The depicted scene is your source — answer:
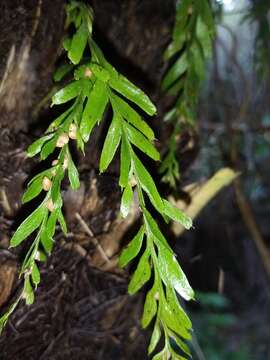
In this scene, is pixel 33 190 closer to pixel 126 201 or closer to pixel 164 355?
pixel 126 201

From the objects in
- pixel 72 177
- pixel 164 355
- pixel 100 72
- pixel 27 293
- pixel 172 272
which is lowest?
pixel 164 355

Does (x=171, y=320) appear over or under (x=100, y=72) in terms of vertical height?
under

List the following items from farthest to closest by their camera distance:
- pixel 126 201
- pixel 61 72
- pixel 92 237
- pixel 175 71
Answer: pixel 175 71 < pixel 92 237 < pixel 61 72 < pixel 126 201

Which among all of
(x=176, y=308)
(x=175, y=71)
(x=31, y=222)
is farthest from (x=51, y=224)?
(x=175, y=71)

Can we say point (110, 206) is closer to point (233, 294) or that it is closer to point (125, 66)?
point (125, 66)

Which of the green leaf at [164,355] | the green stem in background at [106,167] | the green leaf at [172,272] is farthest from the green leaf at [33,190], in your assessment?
the green leaf at [164,355]

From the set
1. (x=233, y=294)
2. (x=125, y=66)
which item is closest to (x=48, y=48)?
(x=125, y=66)

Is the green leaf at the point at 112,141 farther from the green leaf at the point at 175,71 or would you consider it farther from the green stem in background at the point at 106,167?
the green leaf at the point at 175,71

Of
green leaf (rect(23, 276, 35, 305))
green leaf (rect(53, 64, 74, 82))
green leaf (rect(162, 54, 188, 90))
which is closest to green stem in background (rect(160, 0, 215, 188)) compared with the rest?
green leaf (rect(162, 54, 188, 90))
